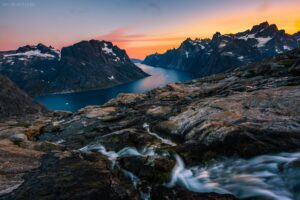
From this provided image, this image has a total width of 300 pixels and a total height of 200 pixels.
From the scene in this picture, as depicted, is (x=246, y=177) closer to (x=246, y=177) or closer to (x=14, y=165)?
(x=246, y=177)

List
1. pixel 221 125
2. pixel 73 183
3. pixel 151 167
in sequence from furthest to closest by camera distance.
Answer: pixel 221 125, pixel 151 167, pixel 73 183

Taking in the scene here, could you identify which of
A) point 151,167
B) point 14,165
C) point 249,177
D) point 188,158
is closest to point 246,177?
point 249,177

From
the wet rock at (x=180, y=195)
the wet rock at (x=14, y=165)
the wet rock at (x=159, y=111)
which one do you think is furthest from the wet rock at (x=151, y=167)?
the wet rock at (x=159, y=111)

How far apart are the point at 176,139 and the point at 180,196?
1313cm

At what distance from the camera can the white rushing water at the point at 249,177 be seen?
65.0 ft

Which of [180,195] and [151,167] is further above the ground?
[151,167]

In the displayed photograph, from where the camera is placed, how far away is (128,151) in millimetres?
33031

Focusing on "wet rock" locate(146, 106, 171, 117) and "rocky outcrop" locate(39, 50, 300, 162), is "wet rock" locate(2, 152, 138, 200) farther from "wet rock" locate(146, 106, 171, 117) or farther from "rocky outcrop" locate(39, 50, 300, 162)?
"wet rock" locate(146, 106, 171, 117)

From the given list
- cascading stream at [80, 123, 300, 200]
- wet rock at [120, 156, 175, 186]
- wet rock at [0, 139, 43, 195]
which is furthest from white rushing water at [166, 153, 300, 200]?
wet rock at [0, 139, 43, 195]

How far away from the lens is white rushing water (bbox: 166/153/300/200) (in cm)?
1981

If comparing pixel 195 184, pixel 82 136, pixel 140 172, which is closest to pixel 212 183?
pixel 195 184

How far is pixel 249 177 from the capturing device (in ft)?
72.9

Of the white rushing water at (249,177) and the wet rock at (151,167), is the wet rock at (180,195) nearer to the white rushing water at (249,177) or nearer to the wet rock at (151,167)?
the white rushing water at (249,177)

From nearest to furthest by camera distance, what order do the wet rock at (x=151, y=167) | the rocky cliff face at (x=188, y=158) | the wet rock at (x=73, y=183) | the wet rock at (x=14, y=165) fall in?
the wet rock at (x=73, y=183)
the rocky cliff face at (x=188, y=158)
the wet rock at (x=14, y=165)
the wet rock at (x=151, y=167)
